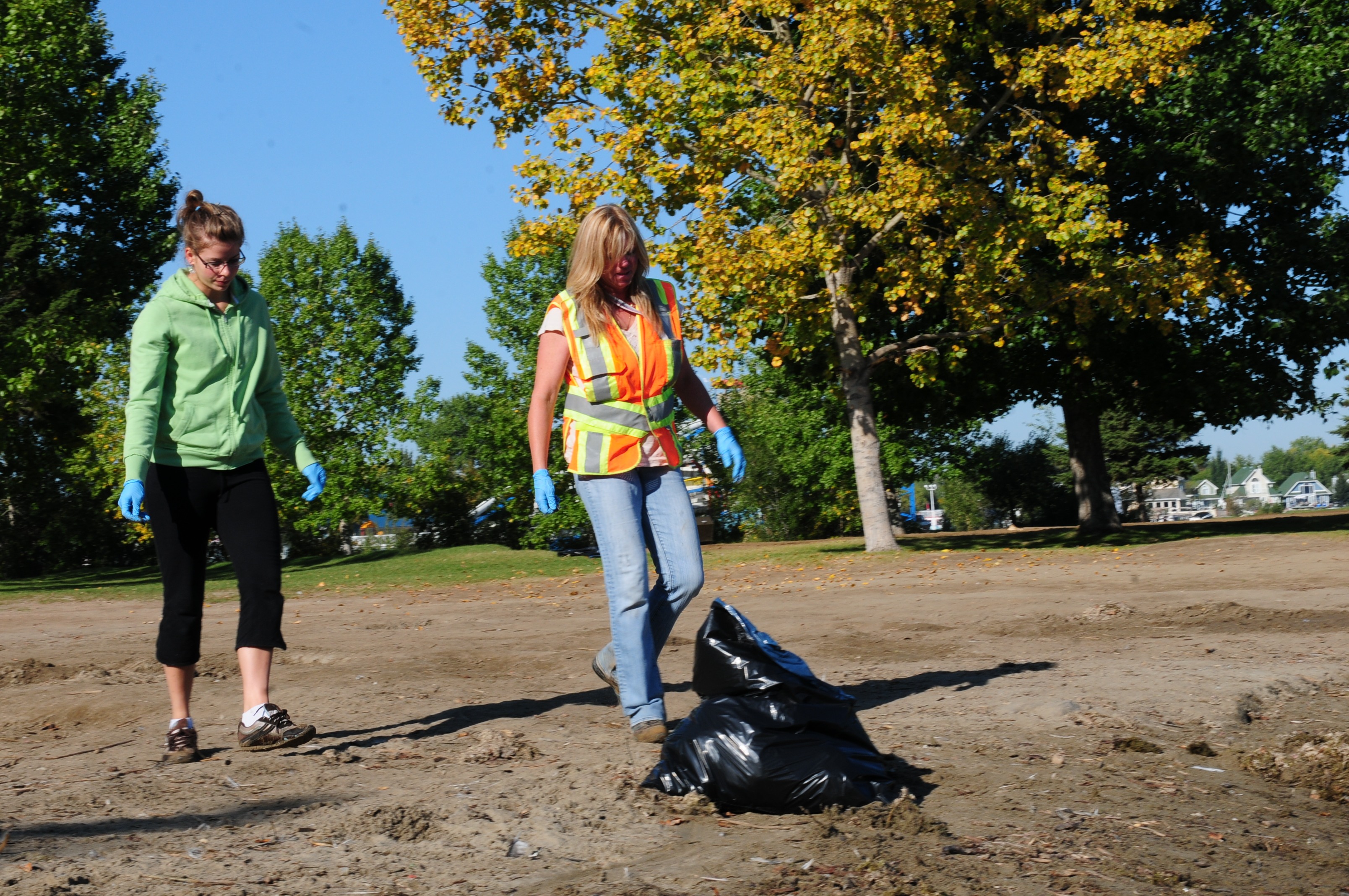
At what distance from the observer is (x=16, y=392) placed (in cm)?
2289

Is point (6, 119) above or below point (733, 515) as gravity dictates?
above

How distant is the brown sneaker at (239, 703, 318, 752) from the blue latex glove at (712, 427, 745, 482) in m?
1.93

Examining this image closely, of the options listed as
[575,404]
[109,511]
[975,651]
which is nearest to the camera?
[575,404]

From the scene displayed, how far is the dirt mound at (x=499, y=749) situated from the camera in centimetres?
436

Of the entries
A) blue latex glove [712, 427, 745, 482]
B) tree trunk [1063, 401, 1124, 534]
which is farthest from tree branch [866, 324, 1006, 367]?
blue latex glove [712, 427, 745, 482]

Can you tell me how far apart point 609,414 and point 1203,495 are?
14099 cm

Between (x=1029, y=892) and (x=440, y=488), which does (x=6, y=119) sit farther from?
(x=1029, y=892)

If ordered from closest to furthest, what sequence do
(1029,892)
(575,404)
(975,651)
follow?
(1029,892), (575,404), (975,651)

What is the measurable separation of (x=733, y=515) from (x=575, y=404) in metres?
41.6

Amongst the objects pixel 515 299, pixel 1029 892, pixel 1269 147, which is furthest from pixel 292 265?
pixel 1029 892

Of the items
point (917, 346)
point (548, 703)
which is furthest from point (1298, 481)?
point (548, 703)

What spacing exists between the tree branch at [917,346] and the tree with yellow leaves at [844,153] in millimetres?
52

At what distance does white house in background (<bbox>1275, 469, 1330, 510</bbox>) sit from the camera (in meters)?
118

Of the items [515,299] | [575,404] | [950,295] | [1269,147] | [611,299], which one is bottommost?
[575,404]
